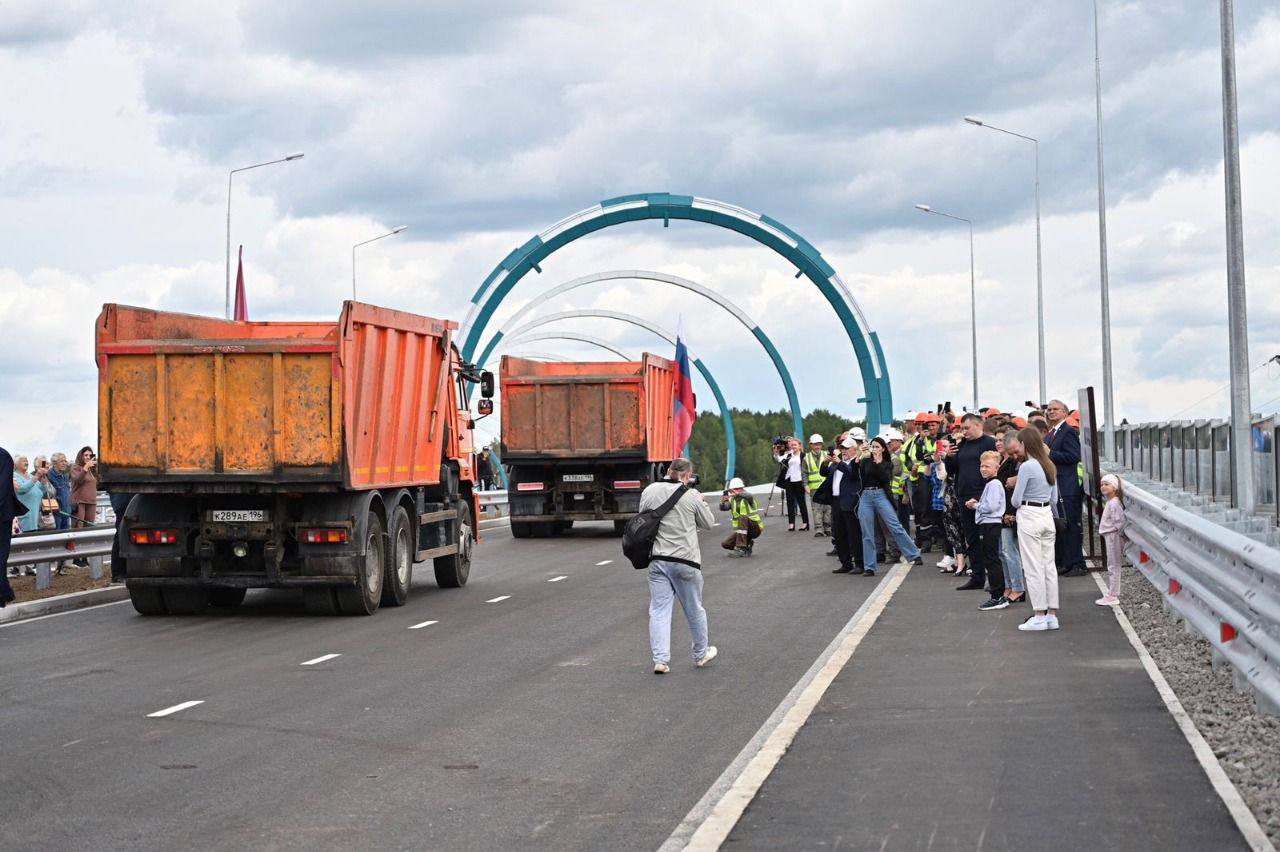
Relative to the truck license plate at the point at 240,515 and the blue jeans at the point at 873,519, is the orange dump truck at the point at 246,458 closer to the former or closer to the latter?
the truck license plate at the point at 240,515

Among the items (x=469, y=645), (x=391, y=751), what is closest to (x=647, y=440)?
(x=469, y=645)

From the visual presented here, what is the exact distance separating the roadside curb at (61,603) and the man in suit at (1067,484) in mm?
10132

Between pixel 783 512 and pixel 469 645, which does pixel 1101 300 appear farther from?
pixel 469 645

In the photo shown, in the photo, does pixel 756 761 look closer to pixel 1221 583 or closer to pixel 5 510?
pixel 1221 583

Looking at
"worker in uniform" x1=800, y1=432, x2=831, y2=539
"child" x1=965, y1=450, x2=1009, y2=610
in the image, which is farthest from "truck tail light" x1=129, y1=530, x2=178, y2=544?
"worker in uniform" x1=800, y1=432, x2=831, y2=539

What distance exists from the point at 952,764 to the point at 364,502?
31.6 feet

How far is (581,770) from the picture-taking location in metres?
8.39

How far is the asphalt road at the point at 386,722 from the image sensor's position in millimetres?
7305

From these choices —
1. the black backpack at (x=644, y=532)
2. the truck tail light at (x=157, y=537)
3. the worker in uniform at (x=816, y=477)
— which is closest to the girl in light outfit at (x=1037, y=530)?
the black backpack at (x=644, y=532)

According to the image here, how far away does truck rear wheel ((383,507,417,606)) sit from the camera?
17516 mm

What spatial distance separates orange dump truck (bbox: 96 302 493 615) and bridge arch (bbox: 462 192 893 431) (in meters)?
36.4

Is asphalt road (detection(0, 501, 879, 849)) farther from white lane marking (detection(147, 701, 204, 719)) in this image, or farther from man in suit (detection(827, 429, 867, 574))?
man in suit (detection(827, 429, 867, 574))

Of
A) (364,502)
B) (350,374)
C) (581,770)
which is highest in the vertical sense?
(350,374)

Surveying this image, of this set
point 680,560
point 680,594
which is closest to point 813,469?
point 680,594
